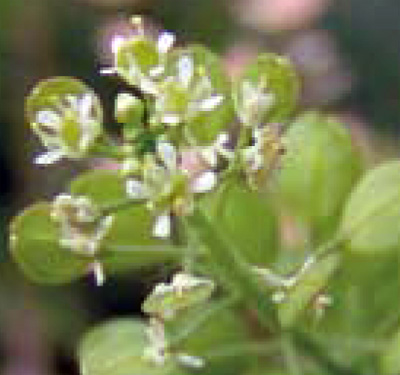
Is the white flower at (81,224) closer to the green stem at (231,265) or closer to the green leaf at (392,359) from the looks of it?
the green stem at (231,265)

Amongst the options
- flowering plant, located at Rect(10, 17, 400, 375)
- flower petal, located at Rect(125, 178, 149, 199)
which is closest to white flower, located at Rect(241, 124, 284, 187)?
flowering plant, located at Rect(10, 17, 400, 375)

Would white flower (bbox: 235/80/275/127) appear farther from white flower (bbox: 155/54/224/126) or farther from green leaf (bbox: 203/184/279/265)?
green leaf (bbox: 203/184/279/265)

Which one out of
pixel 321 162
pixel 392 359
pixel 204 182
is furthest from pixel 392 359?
pixel 204 182

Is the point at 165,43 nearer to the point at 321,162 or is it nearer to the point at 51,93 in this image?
the point at 51,93

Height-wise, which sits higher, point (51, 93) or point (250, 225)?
point (51, 93)

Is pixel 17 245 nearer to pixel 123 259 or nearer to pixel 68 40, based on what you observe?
pixel 123 259

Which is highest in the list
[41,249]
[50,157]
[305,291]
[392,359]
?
[50,157]
